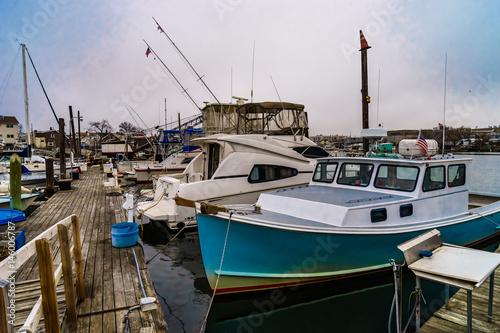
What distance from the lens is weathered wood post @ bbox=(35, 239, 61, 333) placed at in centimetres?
315

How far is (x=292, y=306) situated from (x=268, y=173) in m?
5.64

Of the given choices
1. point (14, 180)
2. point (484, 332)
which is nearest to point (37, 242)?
point (484, 332)

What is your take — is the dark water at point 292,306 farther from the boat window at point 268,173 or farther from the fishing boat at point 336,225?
the boat window at point 268,173

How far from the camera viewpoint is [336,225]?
20.7 ft

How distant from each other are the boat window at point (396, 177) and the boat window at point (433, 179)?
0.28 meters

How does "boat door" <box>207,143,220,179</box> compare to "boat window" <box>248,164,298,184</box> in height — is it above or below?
above

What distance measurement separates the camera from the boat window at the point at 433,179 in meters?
7.35

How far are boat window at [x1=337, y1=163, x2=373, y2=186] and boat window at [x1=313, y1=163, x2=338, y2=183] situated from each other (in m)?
0.27

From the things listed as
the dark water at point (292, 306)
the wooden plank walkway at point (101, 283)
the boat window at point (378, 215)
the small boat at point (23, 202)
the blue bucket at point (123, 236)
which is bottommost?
the dark water at point (292, 306)

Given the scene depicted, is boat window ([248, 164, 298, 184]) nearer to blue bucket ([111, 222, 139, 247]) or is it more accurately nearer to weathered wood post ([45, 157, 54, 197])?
blue bucket ([111, 222, 139, 247])

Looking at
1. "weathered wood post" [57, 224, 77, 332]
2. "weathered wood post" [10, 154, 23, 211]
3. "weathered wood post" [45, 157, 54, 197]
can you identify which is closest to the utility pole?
"weathered wood post" [57, 224, 77, 332]

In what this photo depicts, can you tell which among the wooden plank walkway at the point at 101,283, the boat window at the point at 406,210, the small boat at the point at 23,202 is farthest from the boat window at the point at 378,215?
the small boat at the point at 23,202

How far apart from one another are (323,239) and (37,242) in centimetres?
483

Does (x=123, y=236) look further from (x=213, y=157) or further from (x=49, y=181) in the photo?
(x=49, y=181)
